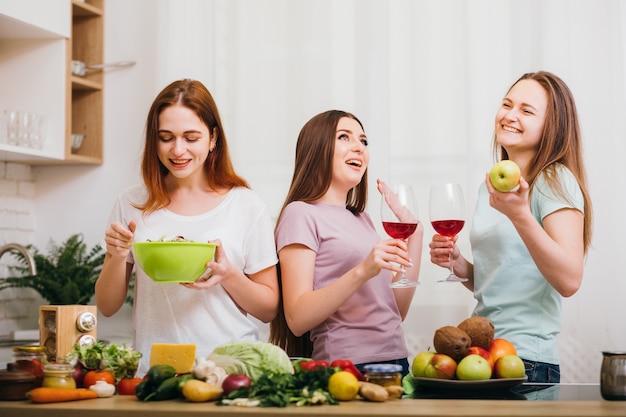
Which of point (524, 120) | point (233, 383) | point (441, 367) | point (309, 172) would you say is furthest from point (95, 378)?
point (524, 120)

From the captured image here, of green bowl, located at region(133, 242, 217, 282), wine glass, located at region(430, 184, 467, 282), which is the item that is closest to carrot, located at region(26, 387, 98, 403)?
green bowl, located at region(133, 242, 217, 282)

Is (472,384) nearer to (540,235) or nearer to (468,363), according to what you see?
(468,363)

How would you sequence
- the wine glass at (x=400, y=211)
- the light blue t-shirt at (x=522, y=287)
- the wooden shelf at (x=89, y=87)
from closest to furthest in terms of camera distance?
the wine glass at (x=400, y=211) < the light blue t-shirt at (x=522, y=287) < the wooden shelf at (x=89, y=87)

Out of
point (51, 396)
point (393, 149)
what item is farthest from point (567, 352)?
point (51, 396)

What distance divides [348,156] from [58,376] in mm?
1022

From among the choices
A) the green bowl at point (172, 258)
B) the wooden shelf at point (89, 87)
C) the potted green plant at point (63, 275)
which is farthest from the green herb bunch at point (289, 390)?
the wooden shelf at point (89, 87)

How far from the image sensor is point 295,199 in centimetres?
231

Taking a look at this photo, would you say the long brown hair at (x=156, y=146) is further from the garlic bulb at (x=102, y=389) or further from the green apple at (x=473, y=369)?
the green apple at (x=473, y=369)

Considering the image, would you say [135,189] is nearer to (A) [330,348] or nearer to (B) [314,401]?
(A) [330,348]

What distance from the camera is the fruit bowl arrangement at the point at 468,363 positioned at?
5.22 ft

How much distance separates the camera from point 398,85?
131 inches

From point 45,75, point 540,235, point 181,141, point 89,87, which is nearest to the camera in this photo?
point 540,235

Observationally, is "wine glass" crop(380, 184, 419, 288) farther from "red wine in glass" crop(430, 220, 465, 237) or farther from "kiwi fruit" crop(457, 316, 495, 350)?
"kiwi fruit" crop(457, 316, 495, 350)

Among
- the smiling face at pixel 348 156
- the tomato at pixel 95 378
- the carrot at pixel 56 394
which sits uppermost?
the smiling face at pixel 348 156
